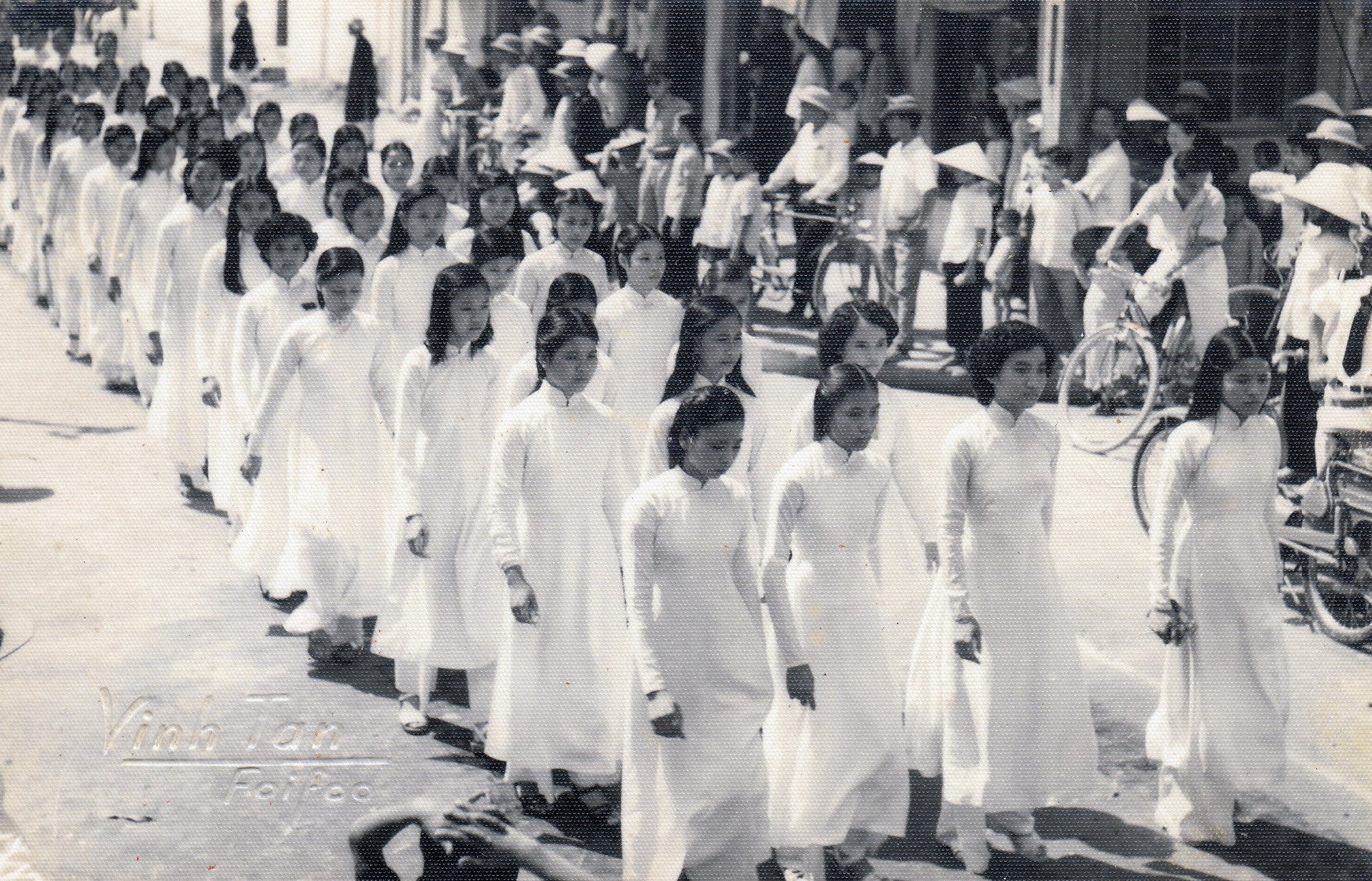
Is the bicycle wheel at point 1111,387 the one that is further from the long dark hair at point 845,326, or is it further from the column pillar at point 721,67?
the column pillar at point 721,67

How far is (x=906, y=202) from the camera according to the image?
501 inches

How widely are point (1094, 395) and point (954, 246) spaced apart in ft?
6.52

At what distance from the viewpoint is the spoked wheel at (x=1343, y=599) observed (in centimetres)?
717

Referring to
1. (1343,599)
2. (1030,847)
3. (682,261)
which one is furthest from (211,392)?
(682,261)

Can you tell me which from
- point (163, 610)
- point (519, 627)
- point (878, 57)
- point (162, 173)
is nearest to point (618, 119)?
point (878, 57)

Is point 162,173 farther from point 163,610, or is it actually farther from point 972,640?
point 972,640

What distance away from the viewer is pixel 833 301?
47.7ft

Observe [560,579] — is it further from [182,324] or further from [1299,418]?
[182,324]

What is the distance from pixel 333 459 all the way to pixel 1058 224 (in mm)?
6246

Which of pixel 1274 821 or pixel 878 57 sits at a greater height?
pixel 878 57

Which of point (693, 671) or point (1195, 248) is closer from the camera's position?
point (693, 671)

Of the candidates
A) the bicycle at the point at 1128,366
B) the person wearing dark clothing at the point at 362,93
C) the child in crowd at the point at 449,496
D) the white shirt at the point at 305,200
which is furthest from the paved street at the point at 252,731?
the person wearing dark clothing at the point at 362,93

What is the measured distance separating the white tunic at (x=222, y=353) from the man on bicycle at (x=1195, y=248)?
493cm

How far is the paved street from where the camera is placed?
17.5 feet
